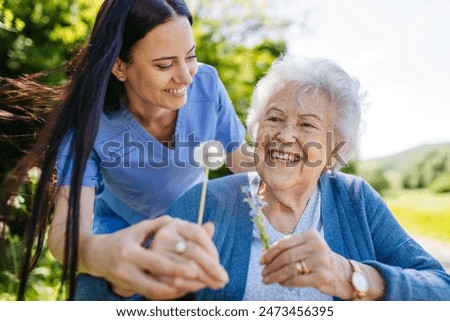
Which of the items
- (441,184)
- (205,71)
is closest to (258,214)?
(205,71)

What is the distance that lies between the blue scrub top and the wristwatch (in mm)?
721

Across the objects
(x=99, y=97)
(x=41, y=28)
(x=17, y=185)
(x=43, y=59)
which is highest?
(x=41, y=28)

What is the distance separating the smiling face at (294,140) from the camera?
1656mm

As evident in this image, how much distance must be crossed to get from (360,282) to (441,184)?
7.78ft

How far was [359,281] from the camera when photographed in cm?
140

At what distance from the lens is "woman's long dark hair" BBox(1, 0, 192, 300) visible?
4.59 feet

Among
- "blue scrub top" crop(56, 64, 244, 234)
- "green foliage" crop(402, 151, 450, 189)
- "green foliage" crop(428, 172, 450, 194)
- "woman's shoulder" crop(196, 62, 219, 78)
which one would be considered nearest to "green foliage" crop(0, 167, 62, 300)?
"blue scrub top" crop(56, 64, 244, 234)

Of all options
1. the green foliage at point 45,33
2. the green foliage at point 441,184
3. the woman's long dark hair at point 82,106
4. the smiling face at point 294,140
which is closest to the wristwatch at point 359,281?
the smiling face at point 294,140

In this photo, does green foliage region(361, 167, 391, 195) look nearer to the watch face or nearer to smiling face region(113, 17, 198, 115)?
smiling face region(113, 17, 198, 115)

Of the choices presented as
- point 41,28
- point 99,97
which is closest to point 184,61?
point 99,97

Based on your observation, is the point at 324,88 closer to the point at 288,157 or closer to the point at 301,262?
the point at 288,157

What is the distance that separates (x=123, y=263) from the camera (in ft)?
3.99

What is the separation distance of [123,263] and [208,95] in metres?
0.94
